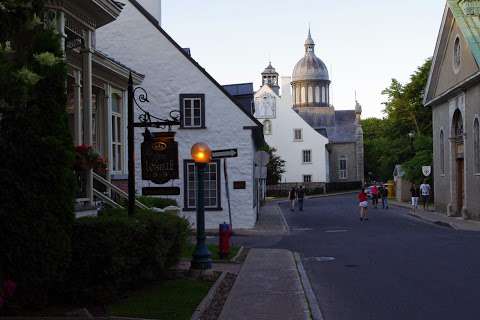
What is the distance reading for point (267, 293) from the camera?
11.4 meters

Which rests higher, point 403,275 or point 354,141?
point 354,141

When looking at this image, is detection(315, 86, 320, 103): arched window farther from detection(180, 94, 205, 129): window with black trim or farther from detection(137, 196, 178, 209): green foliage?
detection(137, 196, 178, 209): green foliage

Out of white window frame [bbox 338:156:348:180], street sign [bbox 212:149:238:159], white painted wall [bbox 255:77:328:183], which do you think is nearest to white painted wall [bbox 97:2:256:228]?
street sign [bbox 212:149:238:159]

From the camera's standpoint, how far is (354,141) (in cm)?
9662

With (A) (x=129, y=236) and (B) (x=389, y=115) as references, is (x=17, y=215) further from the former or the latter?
(B) (x=389, y=115)

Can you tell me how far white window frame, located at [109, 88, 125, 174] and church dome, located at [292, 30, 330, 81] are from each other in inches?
3694

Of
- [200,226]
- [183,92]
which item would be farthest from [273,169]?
[200,226]

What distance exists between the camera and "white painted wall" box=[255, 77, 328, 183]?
83.4 m

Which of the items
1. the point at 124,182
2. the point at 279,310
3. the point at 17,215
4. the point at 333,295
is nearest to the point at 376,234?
the point at 124,182

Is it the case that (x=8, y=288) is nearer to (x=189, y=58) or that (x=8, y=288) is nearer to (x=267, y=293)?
(x=267, y=293)

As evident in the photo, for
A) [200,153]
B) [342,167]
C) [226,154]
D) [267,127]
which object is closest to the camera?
[200,153]

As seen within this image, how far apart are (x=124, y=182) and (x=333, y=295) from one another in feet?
28.9

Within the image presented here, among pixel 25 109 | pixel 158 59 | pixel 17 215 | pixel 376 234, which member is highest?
pixel 158 59

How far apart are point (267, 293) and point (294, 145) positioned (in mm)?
72603
